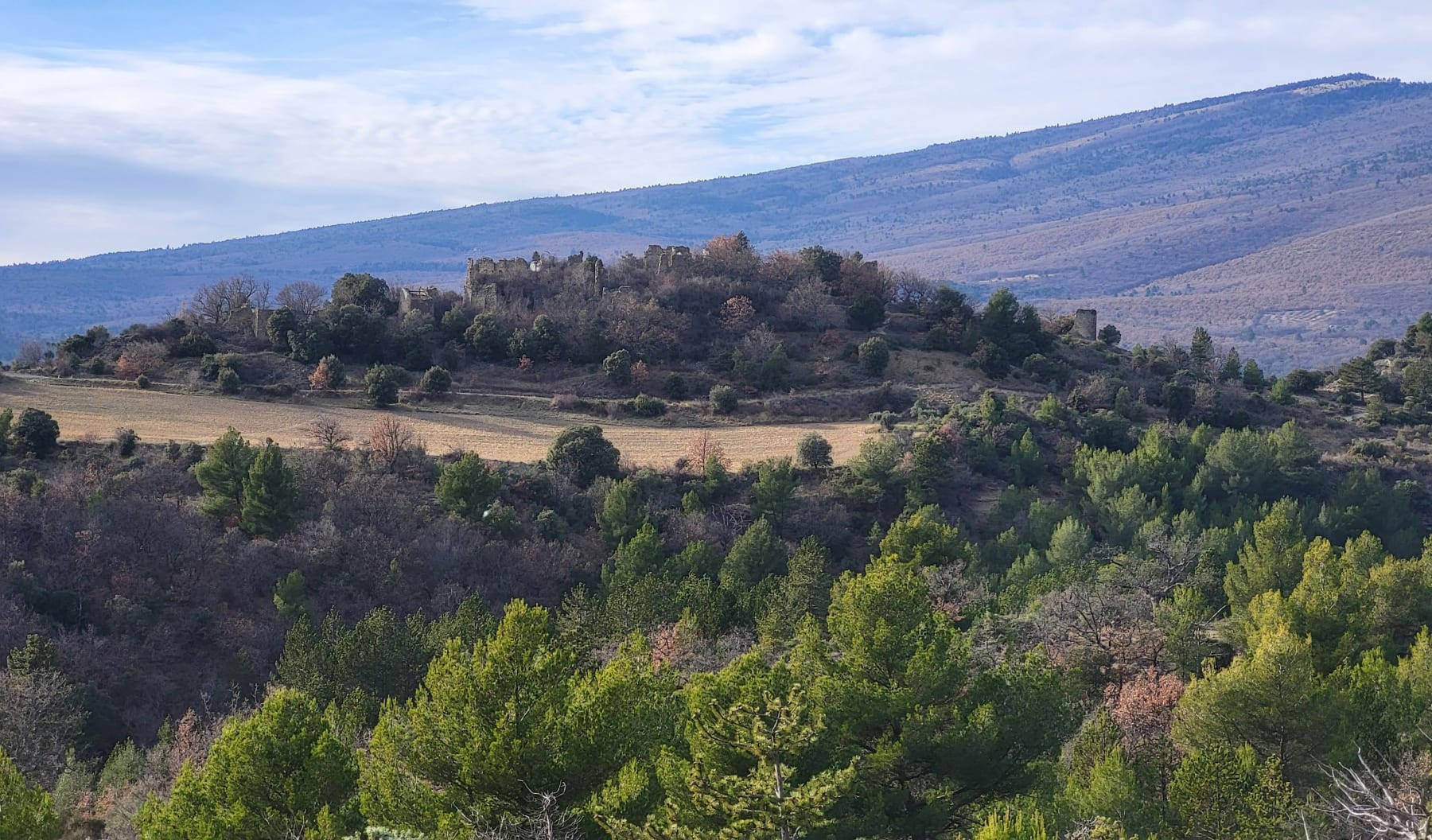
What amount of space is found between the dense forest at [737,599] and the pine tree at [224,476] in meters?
0.12

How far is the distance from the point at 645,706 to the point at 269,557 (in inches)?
877

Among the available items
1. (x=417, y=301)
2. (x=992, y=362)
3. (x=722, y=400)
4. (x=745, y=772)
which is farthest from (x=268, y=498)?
(x=992, y=362)

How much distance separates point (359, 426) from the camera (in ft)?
163

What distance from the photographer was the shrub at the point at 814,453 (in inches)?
1956

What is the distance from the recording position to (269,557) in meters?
38.7

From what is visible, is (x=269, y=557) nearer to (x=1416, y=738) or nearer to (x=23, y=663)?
(x=23, y=663)

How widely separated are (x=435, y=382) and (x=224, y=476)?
14.5 metres

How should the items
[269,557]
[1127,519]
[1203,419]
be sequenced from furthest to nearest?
1. [1203,419]
2. [1127,519]
3. [269,557]

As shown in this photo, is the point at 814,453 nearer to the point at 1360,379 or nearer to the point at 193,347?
the point at 193,347

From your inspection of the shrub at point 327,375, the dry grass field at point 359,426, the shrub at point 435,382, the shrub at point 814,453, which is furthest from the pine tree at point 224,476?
the shrub at point 814,453

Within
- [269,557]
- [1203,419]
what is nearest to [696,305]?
[1203,419]

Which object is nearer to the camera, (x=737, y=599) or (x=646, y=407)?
(x=737, y=599)

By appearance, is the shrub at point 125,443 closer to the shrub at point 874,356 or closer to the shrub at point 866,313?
the shrub at point 874,356

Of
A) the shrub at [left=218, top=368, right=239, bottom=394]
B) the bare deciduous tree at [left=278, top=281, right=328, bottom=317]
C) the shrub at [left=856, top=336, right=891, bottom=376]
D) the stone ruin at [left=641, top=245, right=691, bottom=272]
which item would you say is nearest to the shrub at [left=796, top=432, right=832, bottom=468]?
the shrub at [left=856, top=336, right=891, bottom=376]
